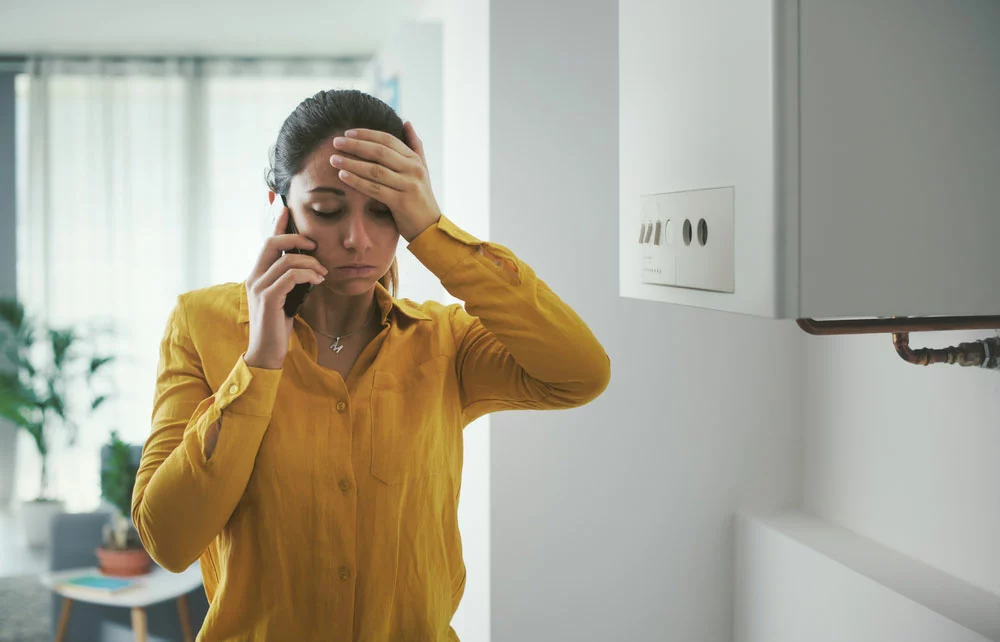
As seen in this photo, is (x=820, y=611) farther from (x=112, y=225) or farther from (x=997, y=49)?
(x=112, y=225)

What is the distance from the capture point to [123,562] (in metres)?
2.94

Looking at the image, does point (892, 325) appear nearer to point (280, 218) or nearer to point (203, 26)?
point (280, 218)

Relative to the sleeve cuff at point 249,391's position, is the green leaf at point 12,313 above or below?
above

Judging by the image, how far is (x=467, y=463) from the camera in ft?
7.30

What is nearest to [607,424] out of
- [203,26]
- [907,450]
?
[907,450]

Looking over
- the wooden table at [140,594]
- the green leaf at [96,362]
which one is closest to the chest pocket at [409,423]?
the wooden table at [140,594]

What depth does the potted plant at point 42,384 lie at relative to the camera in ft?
14.7

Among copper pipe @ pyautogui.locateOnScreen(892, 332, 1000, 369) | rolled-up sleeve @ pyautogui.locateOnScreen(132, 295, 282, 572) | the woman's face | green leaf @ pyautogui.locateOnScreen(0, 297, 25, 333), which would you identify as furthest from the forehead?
green leaf @ pyautogui.locateOnScreen(0, 297, 25, 333)

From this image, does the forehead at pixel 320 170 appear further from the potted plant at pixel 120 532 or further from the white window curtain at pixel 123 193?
the white window curtain at pixel 123 193

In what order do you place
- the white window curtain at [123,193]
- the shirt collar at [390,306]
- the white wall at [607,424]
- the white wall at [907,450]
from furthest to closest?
the white window curtain at [123,193] → the white wall at [607,424] → the white wall at [907,450] → the shirt collar at [390,306]

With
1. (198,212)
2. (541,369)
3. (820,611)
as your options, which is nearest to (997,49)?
(541,369)

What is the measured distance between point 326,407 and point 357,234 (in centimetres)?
21

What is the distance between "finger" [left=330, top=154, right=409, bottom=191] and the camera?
0.95 meters

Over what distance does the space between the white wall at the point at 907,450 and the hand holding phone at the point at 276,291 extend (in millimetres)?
958
